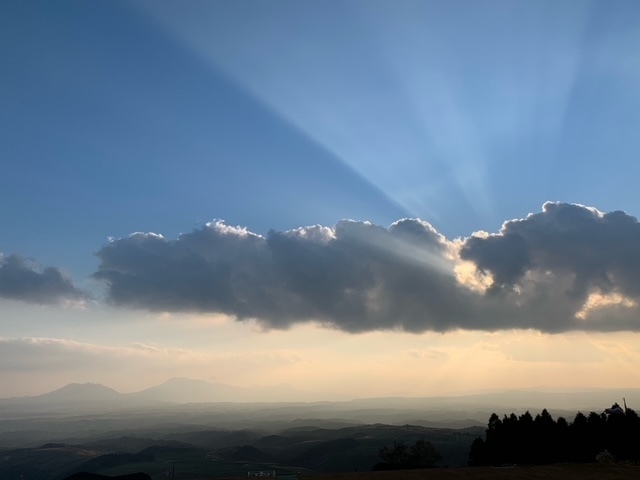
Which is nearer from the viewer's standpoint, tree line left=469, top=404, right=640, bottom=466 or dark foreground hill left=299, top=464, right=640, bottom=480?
dark foreground hill left=299, top=464, right=640, bottom=480

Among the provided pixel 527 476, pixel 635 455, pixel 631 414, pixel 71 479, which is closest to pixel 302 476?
pixel 527 476

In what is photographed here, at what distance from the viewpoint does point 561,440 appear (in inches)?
3561

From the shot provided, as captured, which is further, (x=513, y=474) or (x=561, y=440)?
(x=561, y=440)

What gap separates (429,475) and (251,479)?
26.0 metres

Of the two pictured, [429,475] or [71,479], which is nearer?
[429,475]

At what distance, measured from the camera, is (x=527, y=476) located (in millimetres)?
64250

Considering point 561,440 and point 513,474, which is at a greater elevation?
point 561,440

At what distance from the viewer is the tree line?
85.4 metres

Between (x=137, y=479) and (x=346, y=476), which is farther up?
(x=346, y=476)

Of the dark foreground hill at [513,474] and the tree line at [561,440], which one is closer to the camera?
the dark foreground hill at [513,474]

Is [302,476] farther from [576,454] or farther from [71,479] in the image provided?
[71,479]

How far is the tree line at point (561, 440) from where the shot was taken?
85375 millimetres

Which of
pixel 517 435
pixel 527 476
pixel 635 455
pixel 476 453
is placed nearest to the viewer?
pixel 527 476

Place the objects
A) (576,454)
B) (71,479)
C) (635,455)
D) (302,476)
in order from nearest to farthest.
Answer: (302,476) → (635,455) → (576,454) → (71,479)
